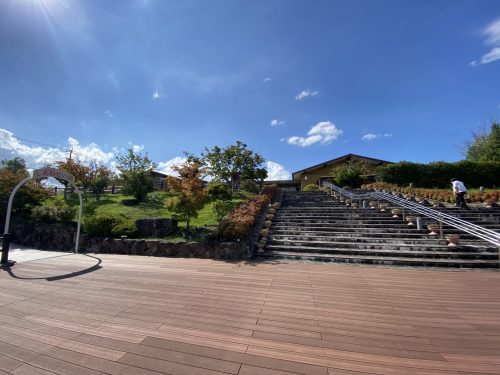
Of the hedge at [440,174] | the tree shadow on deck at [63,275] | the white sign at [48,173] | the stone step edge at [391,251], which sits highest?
the hedge at [440,174]

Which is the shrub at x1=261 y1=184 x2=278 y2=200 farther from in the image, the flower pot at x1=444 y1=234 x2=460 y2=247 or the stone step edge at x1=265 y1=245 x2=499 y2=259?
the flower pot at x1=444 y1=234 x2=460 y2=247

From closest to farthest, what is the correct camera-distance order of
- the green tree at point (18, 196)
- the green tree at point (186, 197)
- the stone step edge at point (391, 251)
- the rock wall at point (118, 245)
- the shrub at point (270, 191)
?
1. the stone step edge at point (391, 251)
2. the rock wall at point (118, 245)
3. the green tree at point (186, 197)
4. the green tree at point (18, 196)
5. the shrub at point (270, 191)

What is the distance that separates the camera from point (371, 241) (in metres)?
7.75

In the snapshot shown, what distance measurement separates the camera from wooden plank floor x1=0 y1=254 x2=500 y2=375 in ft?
7.45

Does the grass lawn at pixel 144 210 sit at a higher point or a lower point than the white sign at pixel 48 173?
lower

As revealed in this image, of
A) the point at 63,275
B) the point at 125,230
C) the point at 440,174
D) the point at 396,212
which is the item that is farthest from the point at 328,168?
the point at 63,275

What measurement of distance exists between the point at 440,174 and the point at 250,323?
20.4 meters

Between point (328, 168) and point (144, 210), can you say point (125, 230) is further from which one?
point (328, 168)

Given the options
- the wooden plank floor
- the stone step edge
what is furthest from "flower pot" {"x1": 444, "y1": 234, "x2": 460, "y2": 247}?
the wooden plank floor

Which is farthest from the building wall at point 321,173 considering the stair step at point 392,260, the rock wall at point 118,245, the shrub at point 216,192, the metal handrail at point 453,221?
the rock wall at point 118,245

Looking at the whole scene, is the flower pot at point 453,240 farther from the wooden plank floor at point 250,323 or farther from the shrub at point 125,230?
the shrub at point 125,230

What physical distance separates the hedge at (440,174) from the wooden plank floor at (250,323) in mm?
14504

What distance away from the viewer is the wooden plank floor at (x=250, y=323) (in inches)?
89.4

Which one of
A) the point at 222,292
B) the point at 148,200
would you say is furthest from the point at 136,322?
the point at 148,200
